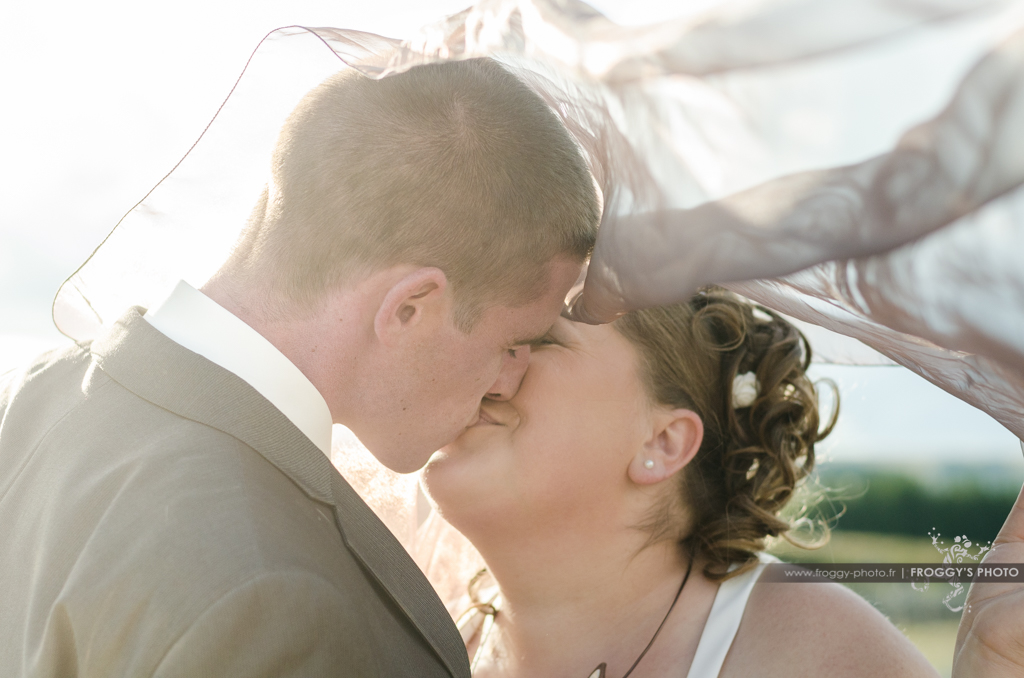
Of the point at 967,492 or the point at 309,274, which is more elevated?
the point at 309,274

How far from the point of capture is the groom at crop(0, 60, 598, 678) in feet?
4.09

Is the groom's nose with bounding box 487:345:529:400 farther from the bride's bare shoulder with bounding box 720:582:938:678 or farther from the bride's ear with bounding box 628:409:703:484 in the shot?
the bride's bare shoulder with bounding box 720:582:938:678

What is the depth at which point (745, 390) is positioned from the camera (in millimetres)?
2785

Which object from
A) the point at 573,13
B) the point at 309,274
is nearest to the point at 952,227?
the point at 573,13

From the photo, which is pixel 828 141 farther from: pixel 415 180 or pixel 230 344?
pixel 230 344

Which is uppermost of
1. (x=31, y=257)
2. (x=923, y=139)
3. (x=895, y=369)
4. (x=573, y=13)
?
(x=573, y=13)

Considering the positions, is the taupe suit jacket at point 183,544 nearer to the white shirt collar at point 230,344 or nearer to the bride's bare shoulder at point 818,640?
the white shirt collar at point 230,344

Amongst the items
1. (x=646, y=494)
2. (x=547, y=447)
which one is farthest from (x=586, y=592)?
(x=547, y=447)

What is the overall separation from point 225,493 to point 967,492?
2.15 meters

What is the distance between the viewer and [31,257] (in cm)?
290

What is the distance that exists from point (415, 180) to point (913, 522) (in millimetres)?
1932

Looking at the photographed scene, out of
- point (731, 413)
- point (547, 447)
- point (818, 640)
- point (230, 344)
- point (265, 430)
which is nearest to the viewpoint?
point (265, 430)

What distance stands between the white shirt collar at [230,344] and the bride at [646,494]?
81 centimetres

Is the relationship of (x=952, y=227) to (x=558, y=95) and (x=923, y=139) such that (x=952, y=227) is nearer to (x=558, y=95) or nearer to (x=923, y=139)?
(x=923, y=139)
